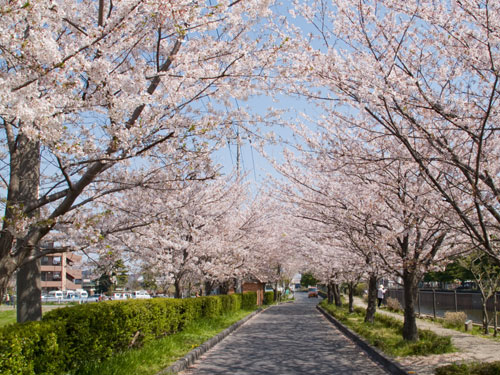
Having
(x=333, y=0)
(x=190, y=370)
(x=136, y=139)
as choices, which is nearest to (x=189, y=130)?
(x=136, y=139)

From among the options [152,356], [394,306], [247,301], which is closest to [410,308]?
[152,356]

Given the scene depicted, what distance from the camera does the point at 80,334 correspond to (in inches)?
279

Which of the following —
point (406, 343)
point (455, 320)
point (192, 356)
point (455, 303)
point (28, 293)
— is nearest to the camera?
point (28, 293)

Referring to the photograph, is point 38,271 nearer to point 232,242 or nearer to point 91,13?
point 91,13

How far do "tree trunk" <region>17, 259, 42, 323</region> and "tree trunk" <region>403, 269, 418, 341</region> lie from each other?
26.4 ft

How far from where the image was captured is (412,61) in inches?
272

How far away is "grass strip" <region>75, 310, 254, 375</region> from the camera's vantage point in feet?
22.9

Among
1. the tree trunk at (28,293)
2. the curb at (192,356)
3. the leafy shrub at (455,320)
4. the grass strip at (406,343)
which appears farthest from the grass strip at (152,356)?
→ the leafy shrub at (455,320)

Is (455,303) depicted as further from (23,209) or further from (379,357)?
(23,209)

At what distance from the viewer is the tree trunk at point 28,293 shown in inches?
315

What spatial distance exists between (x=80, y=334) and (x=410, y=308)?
7607 mm

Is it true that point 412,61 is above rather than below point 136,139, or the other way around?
above

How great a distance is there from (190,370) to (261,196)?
18297 millimetres

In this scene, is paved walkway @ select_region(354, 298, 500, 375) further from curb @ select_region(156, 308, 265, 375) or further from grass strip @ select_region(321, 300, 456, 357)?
curb @ select_region(156, 308, 265, 375)
